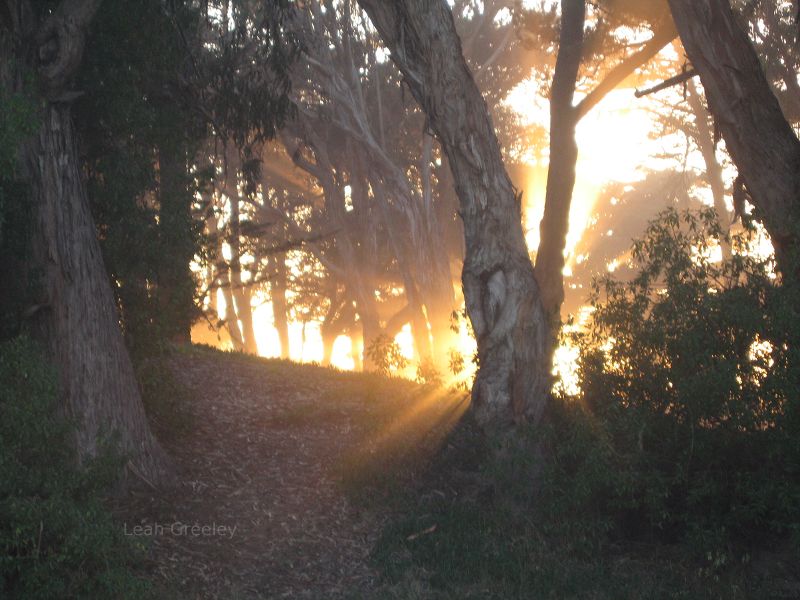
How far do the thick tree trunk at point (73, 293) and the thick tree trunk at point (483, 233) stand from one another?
3.71 meters

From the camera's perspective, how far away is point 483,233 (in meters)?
11.0

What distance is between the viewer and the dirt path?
8711mm

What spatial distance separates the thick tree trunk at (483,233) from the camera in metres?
10.9

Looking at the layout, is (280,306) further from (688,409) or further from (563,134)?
(688,409)

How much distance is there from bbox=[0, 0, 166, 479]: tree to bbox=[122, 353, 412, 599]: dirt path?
0.99 metres

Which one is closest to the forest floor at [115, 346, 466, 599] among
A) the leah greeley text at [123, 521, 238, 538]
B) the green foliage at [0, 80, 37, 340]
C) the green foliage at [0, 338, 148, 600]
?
the leah greeley text at [123, 521, 238, 538]

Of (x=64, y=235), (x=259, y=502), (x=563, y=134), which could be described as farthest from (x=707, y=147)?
(x=64, y=235)

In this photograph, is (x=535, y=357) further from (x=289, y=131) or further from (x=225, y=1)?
(x=289, y=131)

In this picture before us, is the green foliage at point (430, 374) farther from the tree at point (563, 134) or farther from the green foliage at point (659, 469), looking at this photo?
the green foliage at point (659, 469)

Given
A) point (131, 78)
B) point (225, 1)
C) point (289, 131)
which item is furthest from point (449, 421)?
point (289, 131)

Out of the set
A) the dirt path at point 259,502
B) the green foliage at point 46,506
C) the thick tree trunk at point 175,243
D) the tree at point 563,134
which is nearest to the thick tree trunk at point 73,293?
the dirt path at point 259,502

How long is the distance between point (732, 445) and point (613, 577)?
156 centimetres

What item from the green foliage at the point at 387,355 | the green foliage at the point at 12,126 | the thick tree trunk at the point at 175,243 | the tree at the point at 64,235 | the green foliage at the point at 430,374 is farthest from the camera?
the green foliage at the point at 387,355

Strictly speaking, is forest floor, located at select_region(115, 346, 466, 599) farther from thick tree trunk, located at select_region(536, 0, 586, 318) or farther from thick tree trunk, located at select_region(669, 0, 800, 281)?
thick tree trunk, located at select_region(669, 0, 800, 281)
